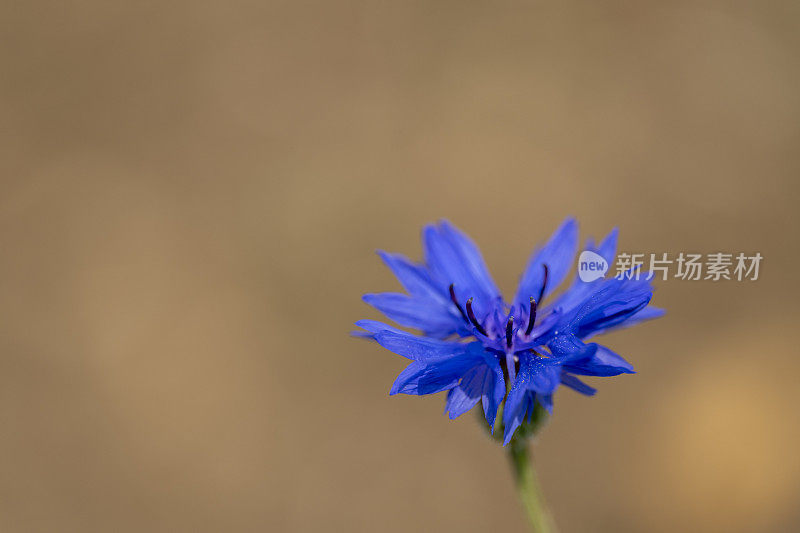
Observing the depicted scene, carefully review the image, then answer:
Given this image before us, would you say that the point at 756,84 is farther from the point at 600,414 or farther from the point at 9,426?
the point at 9,426

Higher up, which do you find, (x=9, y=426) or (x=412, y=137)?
(x=412, y=137)

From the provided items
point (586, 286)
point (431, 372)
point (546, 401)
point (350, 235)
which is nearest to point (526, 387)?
point (546, 401)

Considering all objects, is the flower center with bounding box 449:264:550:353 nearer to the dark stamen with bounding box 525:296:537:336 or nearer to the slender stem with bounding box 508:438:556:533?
the dark stamen with bounding box 525:296:537:336

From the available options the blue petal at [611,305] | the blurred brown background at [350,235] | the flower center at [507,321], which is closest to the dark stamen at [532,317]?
the flower center at [507,321]

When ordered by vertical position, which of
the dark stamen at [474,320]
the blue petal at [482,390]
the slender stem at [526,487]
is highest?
the dark stamen at [474,320]

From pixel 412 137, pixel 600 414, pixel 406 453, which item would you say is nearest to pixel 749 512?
pixel 600 414

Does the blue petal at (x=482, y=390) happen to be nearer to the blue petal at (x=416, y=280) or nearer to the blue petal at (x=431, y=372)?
the blue petal at (x=431, y=372)
